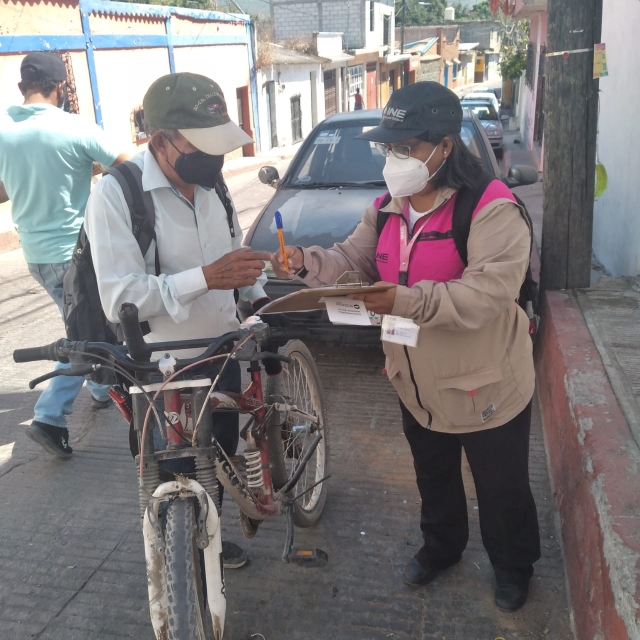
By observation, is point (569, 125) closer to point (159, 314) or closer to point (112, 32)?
point (159, 314)

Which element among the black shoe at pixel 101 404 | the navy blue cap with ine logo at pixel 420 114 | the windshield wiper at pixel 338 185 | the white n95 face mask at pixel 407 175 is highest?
the navy blue cap with ine logo at pixel 420 114

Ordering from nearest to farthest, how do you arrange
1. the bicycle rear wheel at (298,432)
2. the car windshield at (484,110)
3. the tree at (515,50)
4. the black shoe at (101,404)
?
the bicycle rear wheel at (298,432), the black shoe at (101,404), the car windshield at (484,110), the tree at (515,50)

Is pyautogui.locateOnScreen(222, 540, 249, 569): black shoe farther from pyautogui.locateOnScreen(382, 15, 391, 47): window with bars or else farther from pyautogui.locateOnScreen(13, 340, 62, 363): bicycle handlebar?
pyautogui.locateOnScreen(382, 15, 391, 47): window with bars

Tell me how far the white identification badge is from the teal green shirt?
2155mm

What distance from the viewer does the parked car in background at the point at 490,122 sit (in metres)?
16.3

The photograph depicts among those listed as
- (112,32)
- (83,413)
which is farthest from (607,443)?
(112,32)

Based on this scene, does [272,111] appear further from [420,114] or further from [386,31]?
[420,114]

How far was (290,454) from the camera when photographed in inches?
113

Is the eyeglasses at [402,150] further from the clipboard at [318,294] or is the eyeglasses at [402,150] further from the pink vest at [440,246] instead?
the clipboard at [318,294]

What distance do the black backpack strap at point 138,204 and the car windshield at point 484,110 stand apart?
17.2m

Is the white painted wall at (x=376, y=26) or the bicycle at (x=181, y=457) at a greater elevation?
the white painted wall at (x=376, y=26)

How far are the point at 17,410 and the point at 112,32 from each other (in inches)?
473

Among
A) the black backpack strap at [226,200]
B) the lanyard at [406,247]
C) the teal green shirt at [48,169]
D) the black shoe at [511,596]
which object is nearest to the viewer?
the lanyard at [406,247]

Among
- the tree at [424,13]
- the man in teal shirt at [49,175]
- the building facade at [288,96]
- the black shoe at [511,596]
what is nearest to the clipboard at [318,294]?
the black shoe at [511,596]
